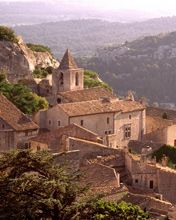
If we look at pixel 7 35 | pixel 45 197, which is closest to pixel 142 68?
pixel 7 35

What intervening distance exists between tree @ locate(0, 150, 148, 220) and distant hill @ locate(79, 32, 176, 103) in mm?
73760

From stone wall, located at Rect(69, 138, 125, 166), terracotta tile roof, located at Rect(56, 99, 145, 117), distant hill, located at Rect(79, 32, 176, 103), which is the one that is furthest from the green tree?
distant hill, located at Rect(79, 32, 176, 103)

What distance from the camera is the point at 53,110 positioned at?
1527 inches

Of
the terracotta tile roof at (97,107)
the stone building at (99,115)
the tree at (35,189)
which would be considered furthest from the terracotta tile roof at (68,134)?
the tree at (35,189)

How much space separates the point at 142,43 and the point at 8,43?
283ft

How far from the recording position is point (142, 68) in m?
114

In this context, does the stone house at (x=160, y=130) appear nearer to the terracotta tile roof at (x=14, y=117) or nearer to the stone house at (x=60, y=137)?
the stone house at (x=60, y=137)

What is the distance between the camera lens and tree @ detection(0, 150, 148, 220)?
22.6m

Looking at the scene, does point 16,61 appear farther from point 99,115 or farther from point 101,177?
point 101,177

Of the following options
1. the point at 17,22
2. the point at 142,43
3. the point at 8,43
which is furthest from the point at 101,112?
the point at 17,22

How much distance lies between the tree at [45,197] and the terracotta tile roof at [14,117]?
1287 centimetres

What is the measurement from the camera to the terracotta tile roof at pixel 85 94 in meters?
42.3

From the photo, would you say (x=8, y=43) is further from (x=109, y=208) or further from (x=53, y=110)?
(x=109, y=208)

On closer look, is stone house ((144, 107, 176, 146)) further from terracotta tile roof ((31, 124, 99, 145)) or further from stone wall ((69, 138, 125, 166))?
stone wall ((69, 138, 125, 166))
